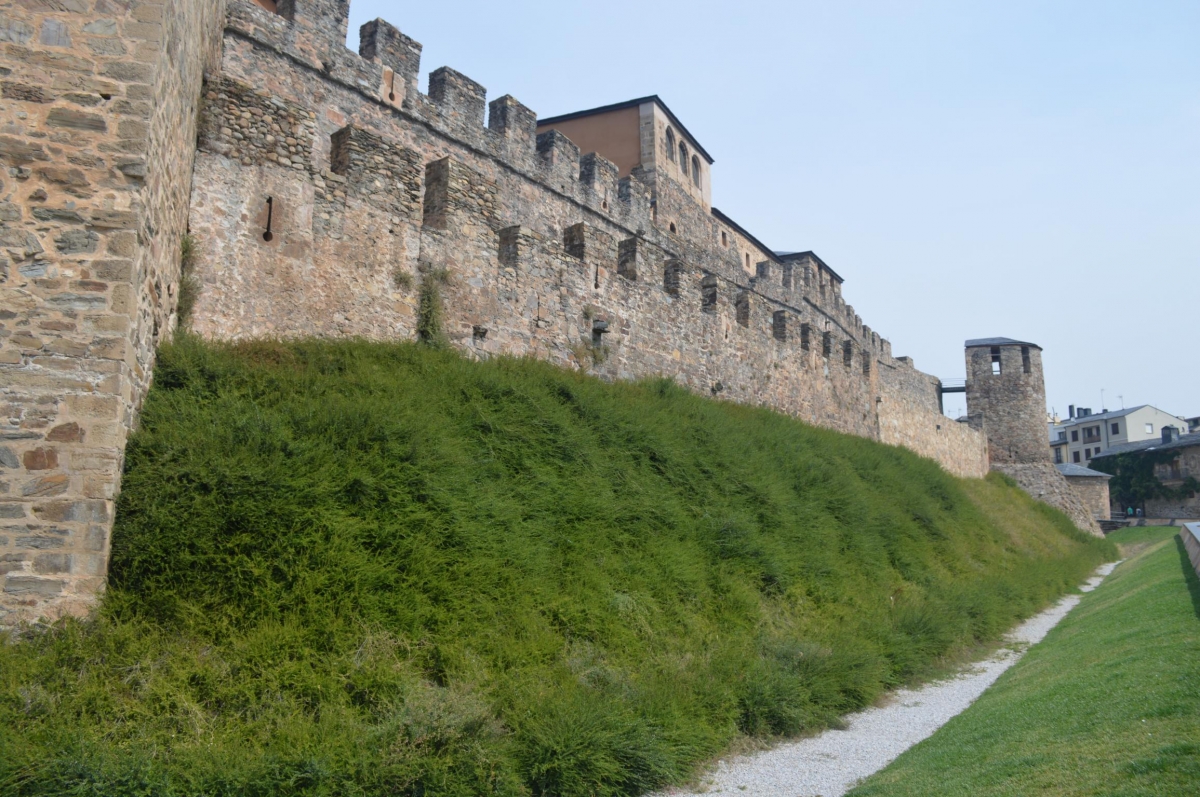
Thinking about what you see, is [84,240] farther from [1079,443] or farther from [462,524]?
[1079,443]

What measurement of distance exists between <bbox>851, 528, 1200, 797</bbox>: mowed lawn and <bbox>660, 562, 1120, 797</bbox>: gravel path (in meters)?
0.24

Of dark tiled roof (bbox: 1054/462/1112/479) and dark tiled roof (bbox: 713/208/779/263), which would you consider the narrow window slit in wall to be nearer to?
dark tiled roof (bbox: 713/208/779/263)

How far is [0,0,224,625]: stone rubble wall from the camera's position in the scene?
16.8 feet

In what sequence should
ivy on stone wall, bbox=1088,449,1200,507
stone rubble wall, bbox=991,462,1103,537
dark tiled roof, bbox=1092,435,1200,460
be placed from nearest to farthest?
stone rubble wall, bbox=991,462,1103,537, ivy on stone wall, bbox=1088,449,1200,507, dark tiled roof, bbox=1092,435,1200,460

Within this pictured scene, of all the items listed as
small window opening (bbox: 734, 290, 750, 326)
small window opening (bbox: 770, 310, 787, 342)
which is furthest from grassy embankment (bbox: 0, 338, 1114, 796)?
small window opening (bbox: 770, 310, 787, 342)

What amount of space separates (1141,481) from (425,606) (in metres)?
66.5

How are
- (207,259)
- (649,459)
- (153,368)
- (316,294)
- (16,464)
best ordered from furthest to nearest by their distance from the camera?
1. (649,459)
2. (316,294)
3. (207,259)
4. (153,368)
5. (16,464)

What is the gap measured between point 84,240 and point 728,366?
11.9m

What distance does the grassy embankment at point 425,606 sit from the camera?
15.5 ft

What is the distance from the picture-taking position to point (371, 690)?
207 inches

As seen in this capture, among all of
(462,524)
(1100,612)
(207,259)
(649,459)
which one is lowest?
(1100,612)

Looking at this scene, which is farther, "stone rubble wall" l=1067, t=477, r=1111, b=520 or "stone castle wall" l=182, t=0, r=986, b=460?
"stone rubble wall" l=1067, t=477, r=1111, b=520

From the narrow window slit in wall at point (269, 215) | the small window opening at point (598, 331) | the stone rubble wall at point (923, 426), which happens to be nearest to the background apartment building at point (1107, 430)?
the stone rubble wall at point (923, 426)

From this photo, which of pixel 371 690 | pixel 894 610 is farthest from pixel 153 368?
pixel 894 610
